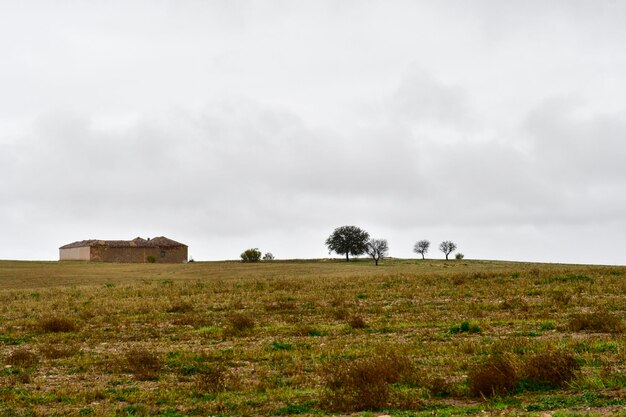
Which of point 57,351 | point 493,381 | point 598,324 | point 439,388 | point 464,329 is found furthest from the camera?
point 464,329

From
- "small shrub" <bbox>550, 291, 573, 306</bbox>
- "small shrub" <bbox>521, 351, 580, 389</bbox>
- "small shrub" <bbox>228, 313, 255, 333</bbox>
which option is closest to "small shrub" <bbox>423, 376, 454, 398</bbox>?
"small shrub" <bbox>521, 351, 580, 389</bbox>

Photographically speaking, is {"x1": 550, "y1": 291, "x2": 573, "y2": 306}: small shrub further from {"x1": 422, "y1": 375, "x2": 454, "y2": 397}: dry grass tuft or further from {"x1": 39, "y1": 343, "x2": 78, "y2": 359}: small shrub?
{"x1": 39, "y1": 343, "x2": 78, "y2": 359}: small shrub

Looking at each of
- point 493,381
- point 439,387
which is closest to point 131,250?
point 439,387

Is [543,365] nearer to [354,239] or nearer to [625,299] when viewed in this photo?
[625,299]

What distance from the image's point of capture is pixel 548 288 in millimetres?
33562

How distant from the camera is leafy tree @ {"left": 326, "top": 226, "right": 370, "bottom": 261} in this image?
132m

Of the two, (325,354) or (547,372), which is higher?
(547,372)

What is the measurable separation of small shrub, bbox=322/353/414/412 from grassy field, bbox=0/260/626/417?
1.3 inches

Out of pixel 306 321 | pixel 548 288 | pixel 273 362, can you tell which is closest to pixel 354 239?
pixel 548 288

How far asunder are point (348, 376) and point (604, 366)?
6027 millimetres

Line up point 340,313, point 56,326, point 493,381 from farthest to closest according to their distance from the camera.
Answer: point 340,313
point 56,326
point 493,381

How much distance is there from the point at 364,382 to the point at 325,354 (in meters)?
4.85

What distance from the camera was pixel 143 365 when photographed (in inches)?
603

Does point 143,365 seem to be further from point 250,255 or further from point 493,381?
point 250,255
